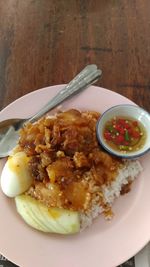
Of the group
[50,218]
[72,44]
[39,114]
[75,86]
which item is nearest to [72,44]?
[72,44]

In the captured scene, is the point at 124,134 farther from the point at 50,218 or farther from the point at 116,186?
the point at 50,218

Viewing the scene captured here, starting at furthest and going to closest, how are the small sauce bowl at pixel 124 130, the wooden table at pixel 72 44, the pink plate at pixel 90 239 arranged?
the wooden table at pixel 72 44, the small sauce bowl at pixel 124 130, the pink plate at pixel 90 239

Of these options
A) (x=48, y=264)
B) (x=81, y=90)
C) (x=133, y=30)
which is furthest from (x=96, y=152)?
(x=133, y=30)

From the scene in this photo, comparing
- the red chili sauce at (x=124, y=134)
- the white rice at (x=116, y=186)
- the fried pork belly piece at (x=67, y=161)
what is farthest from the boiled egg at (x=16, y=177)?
the red chili sauce at (x=124, y=134)

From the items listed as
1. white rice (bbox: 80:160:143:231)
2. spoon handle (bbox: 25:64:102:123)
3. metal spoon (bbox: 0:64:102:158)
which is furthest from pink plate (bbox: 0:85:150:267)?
spoon handle (bbox: 25:64:102:123)

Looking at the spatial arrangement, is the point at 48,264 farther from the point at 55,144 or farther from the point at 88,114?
the point at 88,114

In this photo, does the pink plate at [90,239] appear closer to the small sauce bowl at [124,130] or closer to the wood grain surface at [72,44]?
the small sauce bowl at [124,130]
